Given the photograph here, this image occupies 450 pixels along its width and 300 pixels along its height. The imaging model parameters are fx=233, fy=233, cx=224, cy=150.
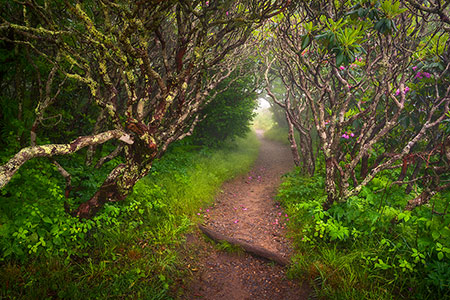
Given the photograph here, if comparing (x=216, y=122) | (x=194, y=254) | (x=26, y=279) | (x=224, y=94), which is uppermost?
(x=224, y=94)

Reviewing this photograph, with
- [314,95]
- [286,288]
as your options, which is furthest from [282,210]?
[314,95]

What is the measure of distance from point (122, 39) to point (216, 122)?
25.8ft

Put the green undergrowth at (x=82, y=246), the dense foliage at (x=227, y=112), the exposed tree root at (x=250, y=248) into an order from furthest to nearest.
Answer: the dense foliage at (x=227, y=112) < the exposed tree root at (x=250, y=248) < the green undergrowth at (x=82, y=246)

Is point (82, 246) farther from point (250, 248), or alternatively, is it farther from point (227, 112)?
point (227, 112)

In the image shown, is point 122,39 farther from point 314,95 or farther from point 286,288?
point 314,95

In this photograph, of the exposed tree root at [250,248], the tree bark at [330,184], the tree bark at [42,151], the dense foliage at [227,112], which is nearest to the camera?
the tree bark at [42,151]

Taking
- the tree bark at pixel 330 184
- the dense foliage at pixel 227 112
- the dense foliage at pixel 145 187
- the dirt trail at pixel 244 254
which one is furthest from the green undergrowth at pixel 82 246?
the dense foliage at pixel 227 112

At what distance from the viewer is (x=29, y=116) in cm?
466

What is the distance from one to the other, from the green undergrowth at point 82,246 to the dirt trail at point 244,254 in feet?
1.43

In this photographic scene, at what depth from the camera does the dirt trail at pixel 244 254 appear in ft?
12.4

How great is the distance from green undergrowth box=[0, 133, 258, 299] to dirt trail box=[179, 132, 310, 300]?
17.2 inches

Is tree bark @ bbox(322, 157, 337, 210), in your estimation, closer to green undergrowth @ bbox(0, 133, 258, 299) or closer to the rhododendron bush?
the rhododendron bush

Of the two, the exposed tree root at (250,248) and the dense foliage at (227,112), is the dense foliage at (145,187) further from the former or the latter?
the dense foliage at (227,112)

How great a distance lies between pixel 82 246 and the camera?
3.57 meters
